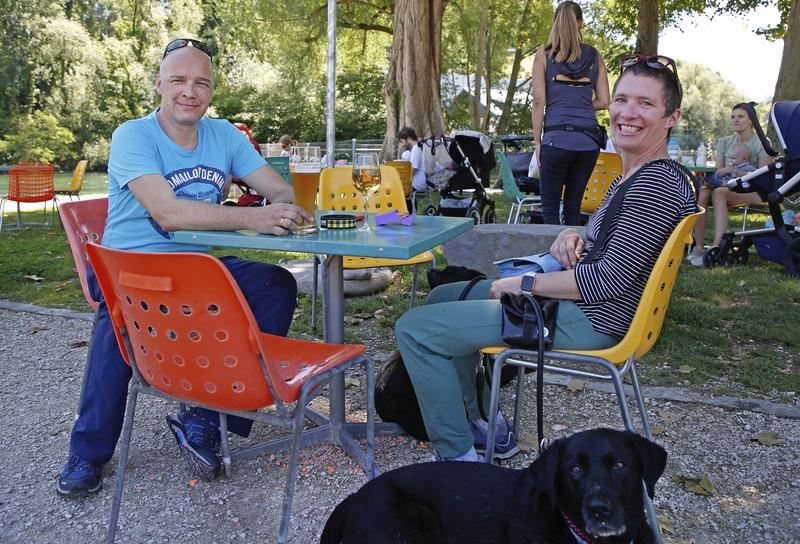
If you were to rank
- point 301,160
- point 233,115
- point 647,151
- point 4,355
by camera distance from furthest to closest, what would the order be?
point 233,115
point 301,160
point 4,355
point 647,151

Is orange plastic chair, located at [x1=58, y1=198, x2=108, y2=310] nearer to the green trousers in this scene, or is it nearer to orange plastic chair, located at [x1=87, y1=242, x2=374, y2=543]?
orange plastic chair, located at [x1=87, y1=242, x2=374, y2=543]

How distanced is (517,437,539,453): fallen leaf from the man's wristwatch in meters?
0.92

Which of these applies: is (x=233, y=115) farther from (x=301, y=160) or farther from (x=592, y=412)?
(x=592, y=412)

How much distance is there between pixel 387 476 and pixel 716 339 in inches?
133

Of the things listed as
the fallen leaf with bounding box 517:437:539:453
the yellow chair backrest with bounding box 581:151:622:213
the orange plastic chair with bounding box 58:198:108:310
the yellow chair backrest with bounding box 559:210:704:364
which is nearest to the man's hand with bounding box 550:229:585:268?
the yellow chair backrest with bounding box 559:210:704:364

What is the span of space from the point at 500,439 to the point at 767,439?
125 centimetres

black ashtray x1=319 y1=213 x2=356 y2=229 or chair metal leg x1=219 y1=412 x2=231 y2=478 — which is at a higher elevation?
black ashtray x1=319 y1=213 x2=356 y2=229

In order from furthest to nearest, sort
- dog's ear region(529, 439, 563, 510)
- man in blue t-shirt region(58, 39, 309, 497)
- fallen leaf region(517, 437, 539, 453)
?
fallen leaf region(517, 437, 539, 453) → man in blue t-shirt region(58, 39, 309, 497) → dog's ear region(529, 439, 563, 510)

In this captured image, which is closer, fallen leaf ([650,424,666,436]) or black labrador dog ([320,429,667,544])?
black labrador dog ([320,429,667,544])

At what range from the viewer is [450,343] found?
2486 mm

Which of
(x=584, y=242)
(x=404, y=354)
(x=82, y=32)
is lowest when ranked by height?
(x=404, y=354)

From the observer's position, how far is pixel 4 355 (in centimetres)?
457

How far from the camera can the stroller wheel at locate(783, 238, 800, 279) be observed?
644 centimetres

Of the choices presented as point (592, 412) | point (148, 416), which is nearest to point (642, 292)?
point (592, 412)
